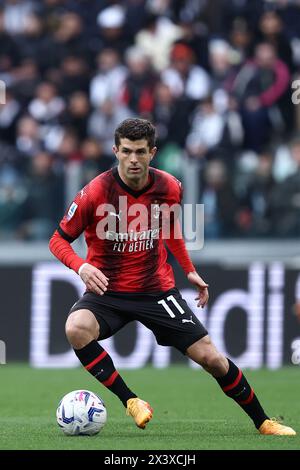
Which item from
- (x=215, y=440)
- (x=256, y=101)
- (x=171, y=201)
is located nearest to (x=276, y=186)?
(x=256, y=101)

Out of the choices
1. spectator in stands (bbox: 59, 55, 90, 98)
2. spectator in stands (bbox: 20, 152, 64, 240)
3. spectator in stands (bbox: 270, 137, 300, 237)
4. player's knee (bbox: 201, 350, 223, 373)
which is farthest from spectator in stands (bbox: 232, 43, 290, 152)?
player's knee (bbox: 201, 350, 223, 373)

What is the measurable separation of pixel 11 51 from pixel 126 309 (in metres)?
9.62

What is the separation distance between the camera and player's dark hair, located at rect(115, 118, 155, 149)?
26.2 feet

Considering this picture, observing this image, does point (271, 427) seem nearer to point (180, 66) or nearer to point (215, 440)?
point (215, 440)

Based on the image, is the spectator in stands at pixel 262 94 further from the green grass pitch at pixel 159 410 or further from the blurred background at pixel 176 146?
the green grass pitch at pixel 159 410

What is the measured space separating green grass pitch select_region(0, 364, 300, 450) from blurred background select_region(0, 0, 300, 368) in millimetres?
680

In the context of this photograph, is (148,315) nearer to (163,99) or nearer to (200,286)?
(200,286)

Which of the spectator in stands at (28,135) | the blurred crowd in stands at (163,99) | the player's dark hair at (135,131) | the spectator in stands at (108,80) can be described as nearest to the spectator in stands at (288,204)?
the blurred crowd in stands at (163,99)

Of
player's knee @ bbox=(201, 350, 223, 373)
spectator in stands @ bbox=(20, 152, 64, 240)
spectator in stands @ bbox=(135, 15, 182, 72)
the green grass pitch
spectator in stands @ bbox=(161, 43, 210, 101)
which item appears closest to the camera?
the green grass pitch

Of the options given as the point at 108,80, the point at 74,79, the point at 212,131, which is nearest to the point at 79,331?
the point at 212,131

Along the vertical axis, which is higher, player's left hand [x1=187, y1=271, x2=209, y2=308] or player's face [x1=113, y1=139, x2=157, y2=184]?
player's face [x1=113, y1=139, x2=157, y2=184]

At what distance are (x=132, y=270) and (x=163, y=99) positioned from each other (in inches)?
289

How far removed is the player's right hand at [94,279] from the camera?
7746 mm

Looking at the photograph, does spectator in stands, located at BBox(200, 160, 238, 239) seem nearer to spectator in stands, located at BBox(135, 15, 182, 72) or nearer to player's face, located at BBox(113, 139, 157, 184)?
spectator in stands, located at BBox(135, 15, 182, 72)
